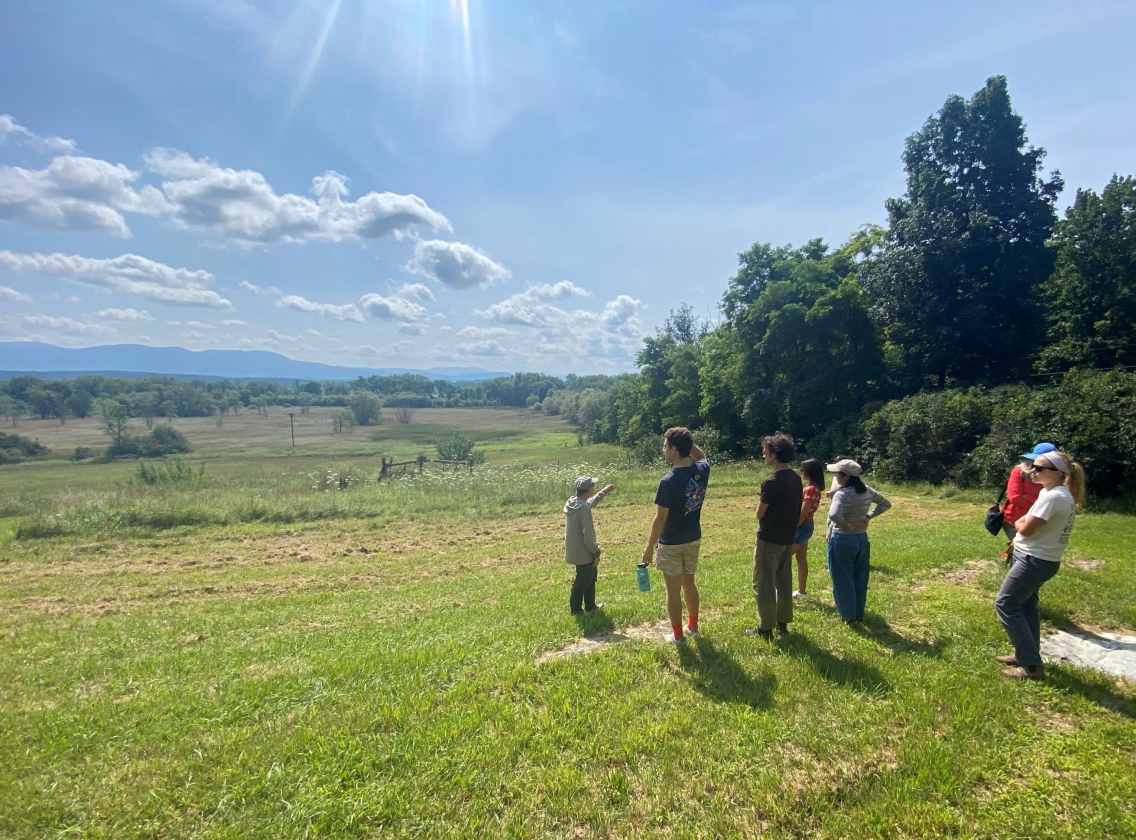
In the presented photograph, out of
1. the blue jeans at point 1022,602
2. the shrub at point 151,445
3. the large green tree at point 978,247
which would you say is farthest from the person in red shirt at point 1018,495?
the shrub at point 151,445

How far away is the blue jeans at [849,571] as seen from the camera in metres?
5.52

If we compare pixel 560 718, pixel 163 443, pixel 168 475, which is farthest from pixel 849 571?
pixel 163 443

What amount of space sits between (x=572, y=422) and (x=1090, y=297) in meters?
97.0

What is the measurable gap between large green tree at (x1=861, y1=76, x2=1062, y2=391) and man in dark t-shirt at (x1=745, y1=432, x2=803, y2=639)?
26509 mm

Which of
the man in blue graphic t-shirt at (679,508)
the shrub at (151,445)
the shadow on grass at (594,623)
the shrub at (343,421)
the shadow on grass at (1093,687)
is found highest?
the man in blue graphic t-shirt at (679,508)

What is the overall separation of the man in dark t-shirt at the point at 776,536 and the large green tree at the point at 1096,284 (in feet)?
80.1

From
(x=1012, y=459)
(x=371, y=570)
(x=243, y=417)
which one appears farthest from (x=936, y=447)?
(x=243, y=417)

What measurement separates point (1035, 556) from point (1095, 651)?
6.07ft

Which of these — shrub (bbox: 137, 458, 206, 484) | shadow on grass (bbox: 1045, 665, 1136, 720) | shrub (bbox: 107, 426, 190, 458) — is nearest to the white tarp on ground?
shadow on grass (bbox: 1045, 665, 1136, 720)

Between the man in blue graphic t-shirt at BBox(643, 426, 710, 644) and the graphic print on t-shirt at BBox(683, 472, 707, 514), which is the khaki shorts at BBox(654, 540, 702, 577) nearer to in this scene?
the man in blue graphic t-shirt at BBox(643, 426, 710, 644)

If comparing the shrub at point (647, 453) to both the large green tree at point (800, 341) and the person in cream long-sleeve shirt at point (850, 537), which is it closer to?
the large green tree at point (800, 341)

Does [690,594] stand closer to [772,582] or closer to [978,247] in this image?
[772,582]

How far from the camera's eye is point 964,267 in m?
25.4

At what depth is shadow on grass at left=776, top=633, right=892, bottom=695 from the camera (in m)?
4.29
